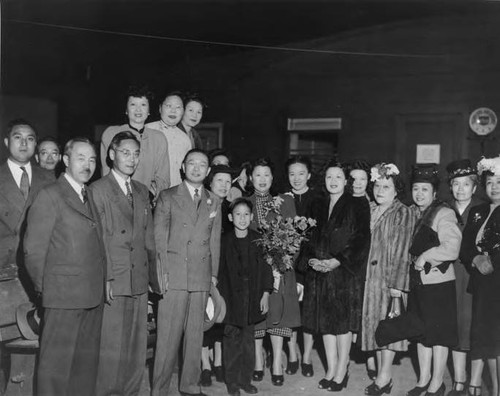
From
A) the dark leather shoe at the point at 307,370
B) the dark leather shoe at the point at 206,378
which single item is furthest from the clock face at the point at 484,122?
the dark leather shoe at the point at 206,378

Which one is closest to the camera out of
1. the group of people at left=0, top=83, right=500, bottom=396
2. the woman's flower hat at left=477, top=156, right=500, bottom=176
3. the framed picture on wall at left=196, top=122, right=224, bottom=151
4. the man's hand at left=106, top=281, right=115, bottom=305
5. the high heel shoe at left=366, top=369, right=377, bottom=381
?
the group of people at left=0, top=83, right=500, bottom=396

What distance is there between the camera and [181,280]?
14.7ft

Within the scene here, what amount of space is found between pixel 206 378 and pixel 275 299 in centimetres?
97

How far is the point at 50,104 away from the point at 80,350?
23.1 ft

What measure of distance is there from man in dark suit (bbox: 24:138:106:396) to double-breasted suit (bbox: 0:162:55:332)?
0.79m

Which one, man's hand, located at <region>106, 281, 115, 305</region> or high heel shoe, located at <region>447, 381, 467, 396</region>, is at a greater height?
man's hand, located at <region>106, 281, 115, 305</region>

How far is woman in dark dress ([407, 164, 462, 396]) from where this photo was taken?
456 centimetres

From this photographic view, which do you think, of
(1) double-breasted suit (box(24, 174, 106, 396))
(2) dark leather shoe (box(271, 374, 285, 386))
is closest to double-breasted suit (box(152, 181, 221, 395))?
(1) double-breasted suit (box(24, 174, 106, 396))

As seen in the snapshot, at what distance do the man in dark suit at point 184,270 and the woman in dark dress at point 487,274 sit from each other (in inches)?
86.8

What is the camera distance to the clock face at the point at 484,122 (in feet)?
26.7

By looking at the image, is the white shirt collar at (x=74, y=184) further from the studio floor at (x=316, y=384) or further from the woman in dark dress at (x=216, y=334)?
the studio floor at (x=316, y=384)

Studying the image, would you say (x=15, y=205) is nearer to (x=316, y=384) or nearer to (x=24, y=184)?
(x=24, y=184)

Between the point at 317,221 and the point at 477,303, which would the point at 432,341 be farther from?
the point at 317,221

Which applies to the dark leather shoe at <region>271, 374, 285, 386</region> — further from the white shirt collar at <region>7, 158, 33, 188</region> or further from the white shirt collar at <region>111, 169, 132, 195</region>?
the white shirt collar at <region>7, 158, 33, 188</region>
